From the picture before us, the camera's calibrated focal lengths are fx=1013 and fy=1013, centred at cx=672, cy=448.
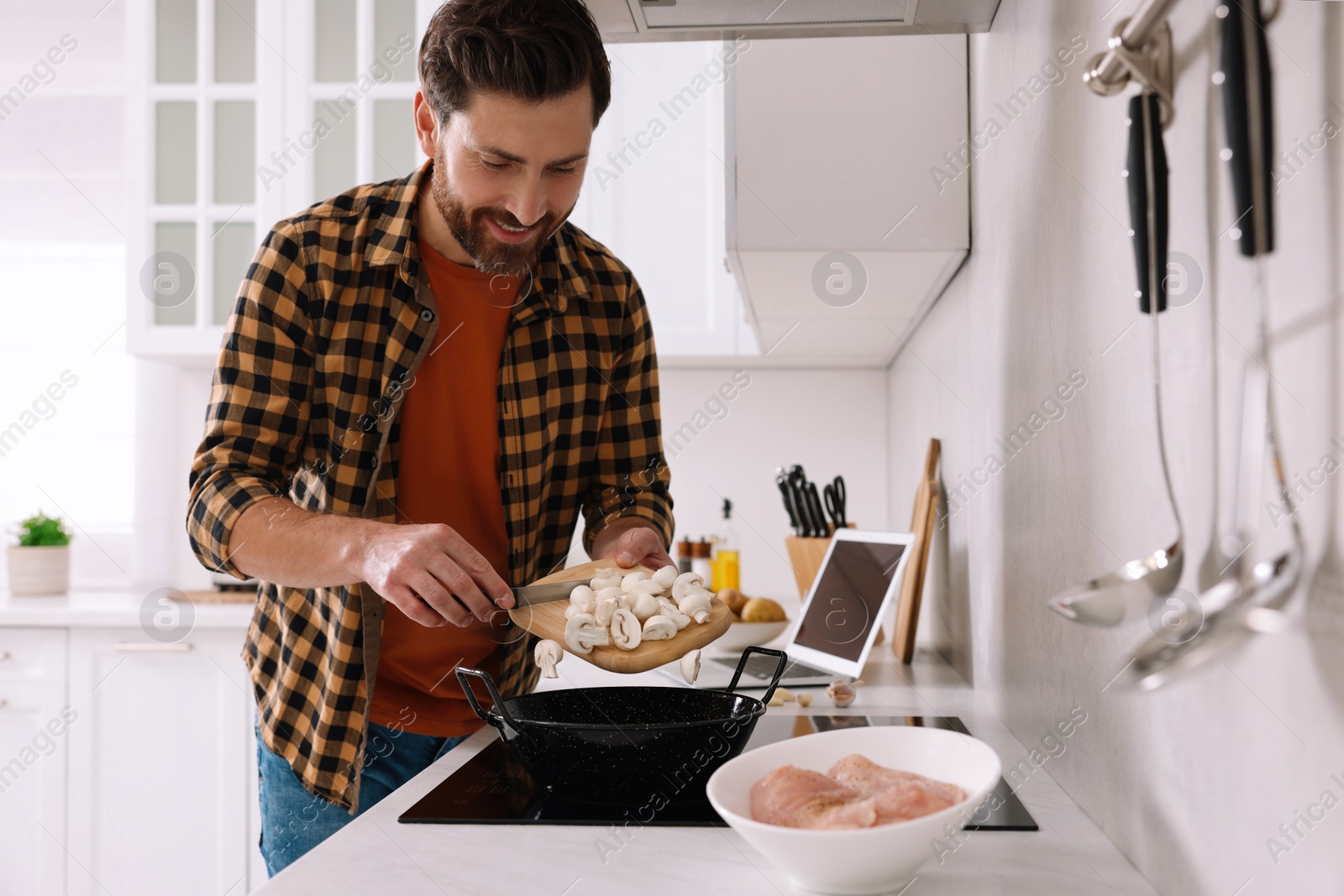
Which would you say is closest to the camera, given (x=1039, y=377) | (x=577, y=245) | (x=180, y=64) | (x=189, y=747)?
(x=1039, y=377)

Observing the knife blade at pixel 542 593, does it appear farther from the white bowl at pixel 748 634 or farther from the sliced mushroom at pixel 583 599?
the white bowl at pixel 748 634

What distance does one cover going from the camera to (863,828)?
0.60 m

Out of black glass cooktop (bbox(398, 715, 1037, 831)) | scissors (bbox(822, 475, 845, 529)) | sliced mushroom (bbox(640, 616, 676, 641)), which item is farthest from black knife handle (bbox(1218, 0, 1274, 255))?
scissors (bbox(822, 475, 845, 529))

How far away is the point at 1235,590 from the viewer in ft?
1.42

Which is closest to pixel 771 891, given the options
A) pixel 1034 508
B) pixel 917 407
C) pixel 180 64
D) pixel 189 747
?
pixel 1034 508

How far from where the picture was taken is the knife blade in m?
0.98

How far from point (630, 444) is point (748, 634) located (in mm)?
534

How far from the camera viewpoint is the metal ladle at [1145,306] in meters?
0.50

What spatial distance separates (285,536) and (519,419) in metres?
0.32

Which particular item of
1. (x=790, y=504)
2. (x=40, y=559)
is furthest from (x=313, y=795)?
(x=40, y=559)

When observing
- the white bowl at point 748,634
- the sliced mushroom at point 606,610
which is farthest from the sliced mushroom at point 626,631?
the white bowl at point 748,634

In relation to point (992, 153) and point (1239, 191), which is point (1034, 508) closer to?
point (992, 153)

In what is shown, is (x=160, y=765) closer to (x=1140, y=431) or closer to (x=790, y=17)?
(x=790, y=17)

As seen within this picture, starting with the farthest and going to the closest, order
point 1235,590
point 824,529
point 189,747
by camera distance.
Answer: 1. point 189,747
2. point 824,529
3. point 1235,590
